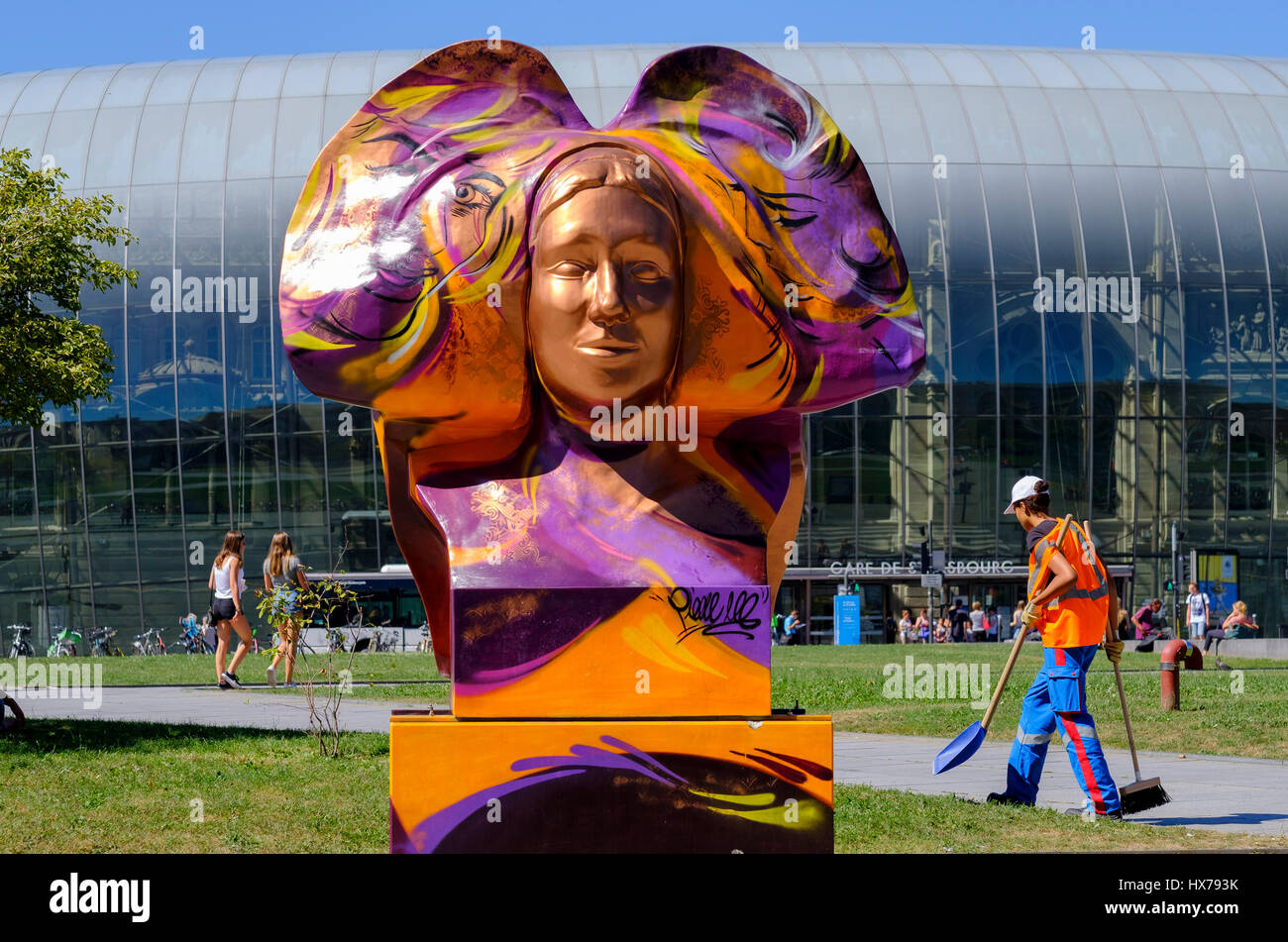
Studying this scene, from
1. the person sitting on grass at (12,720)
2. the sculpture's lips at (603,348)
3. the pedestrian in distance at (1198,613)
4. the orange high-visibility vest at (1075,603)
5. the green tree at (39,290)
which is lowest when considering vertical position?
the pedestrian in distance at (1198,613)

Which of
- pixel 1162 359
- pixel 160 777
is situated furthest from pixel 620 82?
pixel 160 777

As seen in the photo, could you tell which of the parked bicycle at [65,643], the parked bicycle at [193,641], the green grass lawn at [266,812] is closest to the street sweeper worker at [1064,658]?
the green grass lawn at [266,812]

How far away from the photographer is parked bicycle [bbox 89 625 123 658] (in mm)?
41844

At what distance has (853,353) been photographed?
5.53 m

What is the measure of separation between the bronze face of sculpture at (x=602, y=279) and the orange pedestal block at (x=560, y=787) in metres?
1.25

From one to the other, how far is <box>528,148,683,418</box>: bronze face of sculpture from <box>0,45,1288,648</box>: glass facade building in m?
36.4

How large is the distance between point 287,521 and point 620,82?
15.9 metres

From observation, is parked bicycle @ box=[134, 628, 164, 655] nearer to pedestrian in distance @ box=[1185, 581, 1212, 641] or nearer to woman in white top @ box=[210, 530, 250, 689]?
woman in white top @ box=[210, 530, 250, 689]

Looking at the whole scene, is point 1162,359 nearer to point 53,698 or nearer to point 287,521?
point 287,521

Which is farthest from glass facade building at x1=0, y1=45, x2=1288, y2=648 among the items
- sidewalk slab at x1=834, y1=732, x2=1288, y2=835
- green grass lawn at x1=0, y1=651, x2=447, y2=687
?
sidewalk slab at x1=834, y1=732, x2=1288, y2=835

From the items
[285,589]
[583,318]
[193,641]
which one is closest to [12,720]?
[285,589]

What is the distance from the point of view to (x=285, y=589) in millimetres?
11203

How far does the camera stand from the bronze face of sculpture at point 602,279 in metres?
5.16

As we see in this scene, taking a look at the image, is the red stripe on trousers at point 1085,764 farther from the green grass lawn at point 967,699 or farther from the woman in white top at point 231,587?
the woman in white top at point 231,587
